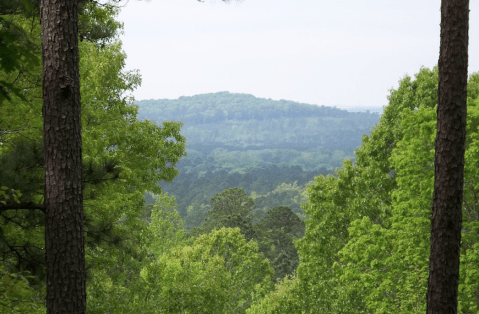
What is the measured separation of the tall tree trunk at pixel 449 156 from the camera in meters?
5.59

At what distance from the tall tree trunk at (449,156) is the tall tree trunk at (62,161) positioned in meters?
3.98

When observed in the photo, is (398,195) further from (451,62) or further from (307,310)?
(307,310)

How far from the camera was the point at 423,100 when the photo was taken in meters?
20.2

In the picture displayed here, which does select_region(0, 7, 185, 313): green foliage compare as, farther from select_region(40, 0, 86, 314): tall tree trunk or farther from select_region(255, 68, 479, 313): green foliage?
select_region(255, 68, 479, 313): green foliage

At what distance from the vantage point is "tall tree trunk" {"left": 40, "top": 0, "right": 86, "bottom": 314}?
450cm

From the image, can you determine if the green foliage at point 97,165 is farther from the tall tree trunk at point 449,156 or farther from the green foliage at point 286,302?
the green foliage at point 286,302

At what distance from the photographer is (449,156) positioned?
18.9 ft

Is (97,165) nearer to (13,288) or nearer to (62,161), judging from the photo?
(62,161)

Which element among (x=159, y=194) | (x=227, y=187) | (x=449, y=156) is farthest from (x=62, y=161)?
(x=227, y=187)

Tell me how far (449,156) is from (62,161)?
438 cm

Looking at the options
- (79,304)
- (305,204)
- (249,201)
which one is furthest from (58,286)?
(249,201)

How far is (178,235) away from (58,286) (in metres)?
40.3

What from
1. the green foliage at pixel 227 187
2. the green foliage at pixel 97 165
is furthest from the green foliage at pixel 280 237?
the green foliage at pixel 227 187

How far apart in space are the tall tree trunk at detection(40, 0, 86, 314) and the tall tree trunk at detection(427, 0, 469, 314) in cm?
398
